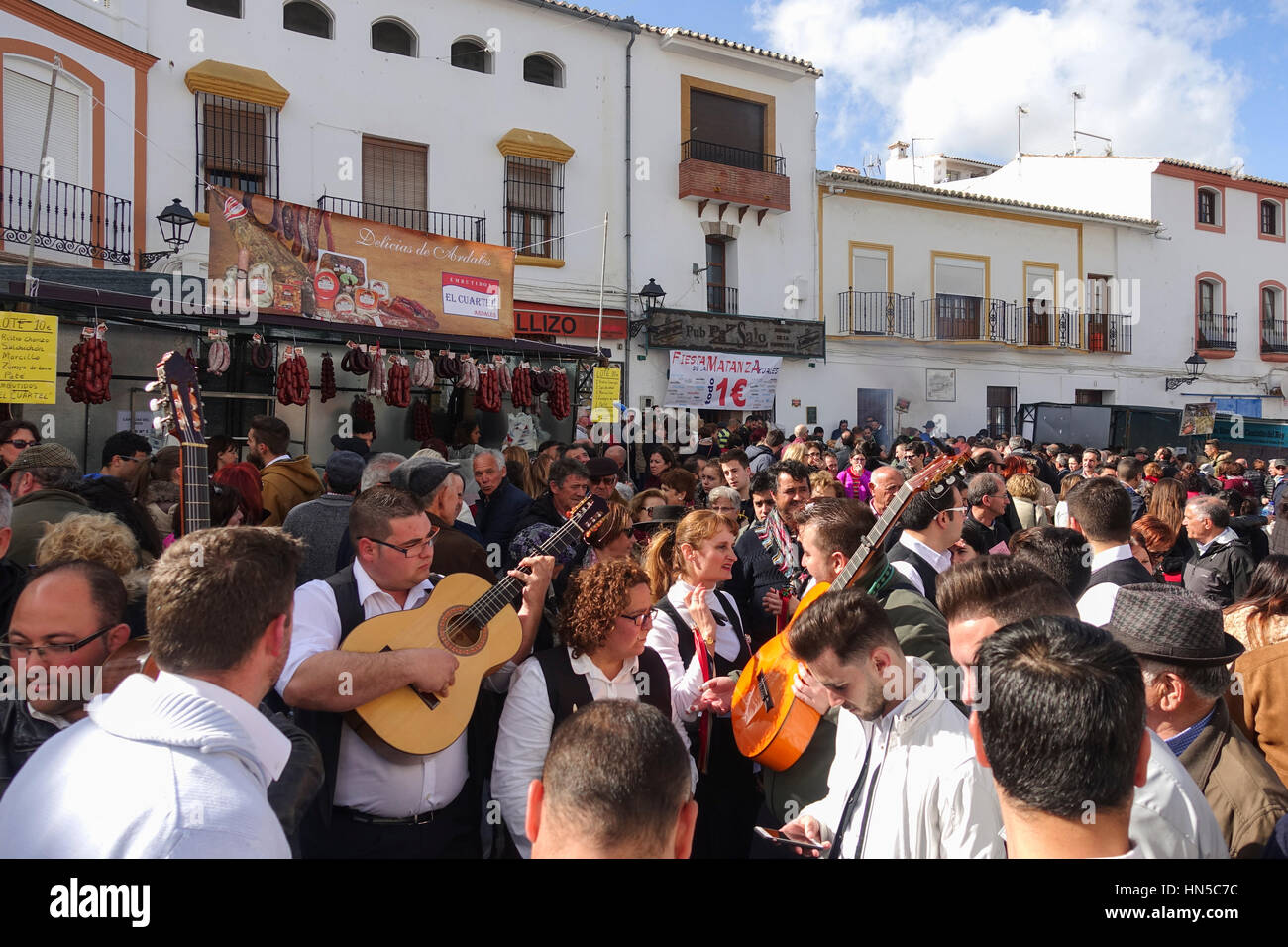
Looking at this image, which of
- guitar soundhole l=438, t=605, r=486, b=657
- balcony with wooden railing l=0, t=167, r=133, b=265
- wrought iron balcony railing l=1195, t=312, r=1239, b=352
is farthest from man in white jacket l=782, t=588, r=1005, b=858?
wrought iron balcony railing l=1195, t=312, r=1239, b=352

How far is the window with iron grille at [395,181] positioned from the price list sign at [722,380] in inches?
215

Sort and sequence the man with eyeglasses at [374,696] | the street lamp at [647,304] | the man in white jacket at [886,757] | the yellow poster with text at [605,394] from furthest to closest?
the street lamp at [647,304] → the yellow poster with text at [605,394] → the man with eyeglasses at [374,696] → the man in white jacket at [886,757]

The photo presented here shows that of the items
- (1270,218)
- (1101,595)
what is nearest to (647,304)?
(1101,595)

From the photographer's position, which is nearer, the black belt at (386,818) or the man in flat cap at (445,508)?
the black belt at (386,818)

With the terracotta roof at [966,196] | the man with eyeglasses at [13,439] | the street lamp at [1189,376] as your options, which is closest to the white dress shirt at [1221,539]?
the man with eyeglasses at [13,439]

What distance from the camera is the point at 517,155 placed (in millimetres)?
16672

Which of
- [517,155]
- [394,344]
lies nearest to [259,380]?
[394,344]

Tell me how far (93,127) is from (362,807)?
514 inches

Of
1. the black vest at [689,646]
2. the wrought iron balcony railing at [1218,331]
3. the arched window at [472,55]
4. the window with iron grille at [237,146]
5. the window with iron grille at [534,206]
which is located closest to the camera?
the black vest at [689,646]

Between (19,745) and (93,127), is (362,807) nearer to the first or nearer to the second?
(19,745)

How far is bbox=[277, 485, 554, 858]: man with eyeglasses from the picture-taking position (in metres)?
2.82

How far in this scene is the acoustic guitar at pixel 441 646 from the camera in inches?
115

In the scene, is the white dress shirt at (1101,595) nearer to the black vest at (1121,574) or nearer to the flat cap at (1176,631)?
the black vest at (1121,574)
